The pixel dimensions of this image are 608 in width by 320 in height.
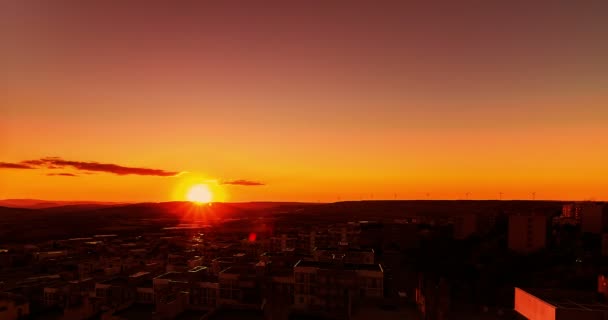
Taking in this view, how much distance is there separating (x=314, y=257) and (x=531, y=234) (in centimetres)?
3999

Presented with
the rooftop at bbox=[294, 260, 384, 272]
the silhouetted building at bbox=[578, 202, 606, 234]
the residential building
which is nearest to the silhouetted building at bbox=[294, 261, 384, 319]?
the rooftop at bbox=[294, 260, 384, 272]

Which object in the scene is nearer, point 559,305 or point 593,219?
point 559,305

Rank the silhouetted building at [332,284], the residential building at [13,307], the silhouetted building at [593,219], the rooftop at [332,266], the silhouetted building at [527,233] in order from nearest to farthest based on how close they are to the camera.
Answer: the residential building at [13,307], the silhouetted building at [332,284], the rooftop at [332,266], the silhouetted building at [527,233], the silhouetted building at [593,219]

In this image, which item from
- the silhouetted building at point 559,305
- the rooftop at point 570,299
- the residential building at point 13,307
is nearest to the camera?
the silhouetted building at point 559,305

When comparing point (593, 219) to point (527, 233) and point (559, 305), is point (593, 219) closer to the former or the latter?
point (527, 233)

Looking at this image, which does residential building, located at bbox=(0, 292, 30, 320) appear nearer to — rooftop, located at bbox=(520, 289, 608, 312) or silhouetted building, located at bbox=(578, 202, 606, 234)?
rooftop, located at bbox=(520, 289, 608, 312)

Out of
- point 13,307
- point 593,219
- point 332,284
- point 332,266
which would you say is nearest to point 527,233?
point 593,219

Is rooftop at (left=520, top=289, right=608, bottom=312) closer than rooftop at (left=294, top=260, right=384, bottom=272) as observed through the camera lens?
Yes

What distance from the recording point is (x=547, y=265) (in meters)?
57.7

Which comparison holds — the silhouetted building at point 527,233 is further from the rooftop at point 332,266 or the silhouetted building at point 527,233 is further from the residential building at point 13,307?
the residential building at point 13,307

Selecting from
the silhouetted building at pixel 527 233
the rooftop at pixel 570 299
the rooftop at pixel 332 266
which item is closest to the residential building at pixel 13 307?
the rooftop at pixel 332 266

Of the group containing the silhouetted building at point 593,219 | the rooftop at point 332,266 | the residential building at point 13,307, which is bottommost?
the residential building at point 13,307

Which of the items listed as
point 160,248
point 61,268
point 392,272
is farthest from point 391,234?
point 61,268

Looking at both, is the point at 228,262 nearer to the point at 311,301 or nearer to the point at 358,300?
the point at 311,301
